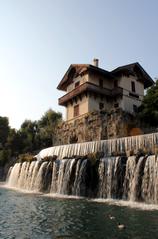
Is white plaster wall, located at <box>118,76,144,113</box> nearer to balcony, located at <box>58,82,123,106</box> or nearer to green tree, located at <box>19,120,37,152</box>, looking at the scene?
balcony, located at <box>58,82,123,106</box>

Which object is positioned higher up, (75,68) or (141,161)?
(75,68)

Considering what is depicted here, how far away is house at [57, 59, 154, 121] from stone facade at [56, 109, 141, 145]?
261cm

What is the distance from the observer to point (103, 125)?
3603cm

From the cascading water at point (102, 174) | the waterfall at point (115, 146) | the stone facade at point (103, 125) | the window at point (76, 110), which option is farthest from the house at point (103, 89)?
the cascading water at point (102, 174)

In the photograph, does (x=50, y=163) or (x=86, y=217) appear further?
(x=50, y=163)

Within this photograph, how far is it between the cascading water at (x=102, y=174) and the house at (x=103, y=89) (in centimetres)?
1037

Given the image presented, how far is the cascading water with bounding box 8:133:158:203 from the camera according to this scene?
2059 centimetres

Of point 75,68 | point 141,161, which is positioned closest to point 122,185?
point 141,161

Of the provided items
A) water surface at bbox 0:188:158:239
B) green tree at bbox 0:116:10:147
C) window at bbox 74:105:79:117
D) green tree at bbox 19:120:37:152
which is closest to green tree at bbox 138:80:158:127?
window at bbox 74:105:79:117

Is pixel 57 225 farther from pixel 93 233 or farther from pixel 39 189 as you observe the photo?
pixel 39 189

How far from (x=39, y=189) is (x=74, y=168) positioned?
200 inches

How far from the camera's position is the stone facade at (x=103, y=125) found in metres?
35.2

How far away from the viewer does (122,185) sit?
22.1 metres

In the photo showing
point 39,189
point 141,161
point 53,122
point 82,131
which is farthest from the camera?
point 53,122
